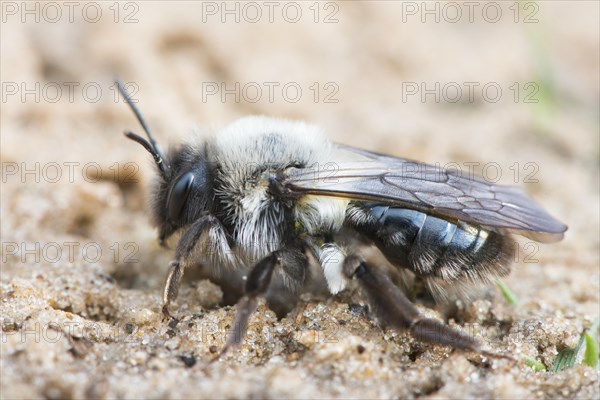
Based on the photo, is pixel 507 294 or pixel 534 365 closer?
pixel 534 365

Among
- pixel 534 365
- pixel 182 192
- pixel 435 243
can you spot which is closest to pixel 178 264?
pixel 182 192

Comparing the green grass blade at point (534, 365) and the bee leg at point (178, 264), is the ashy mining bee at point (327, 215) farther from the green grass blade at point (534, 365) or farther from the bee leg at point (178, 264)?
the green grass blade at point (534, 365)

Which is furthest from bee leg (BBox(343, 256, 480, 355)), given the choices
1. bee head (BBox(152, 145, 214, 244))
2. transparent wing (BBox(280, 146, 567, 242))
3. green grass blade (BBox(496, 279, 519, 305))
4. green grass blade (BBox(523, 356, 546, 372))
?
bee head (BBox(152, 145, 214, 244))

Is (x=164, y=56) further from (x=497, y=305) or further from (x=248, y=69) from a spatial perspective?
(x=497, y=305)

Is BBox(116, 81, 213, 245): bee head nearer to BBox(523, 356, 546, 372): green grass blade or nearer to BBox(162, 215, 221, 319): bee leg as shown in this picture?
BBox(162, 215, 221, 319): bee leg

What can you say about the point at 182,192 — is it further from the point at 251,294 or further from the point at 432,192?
the point at 432,192
